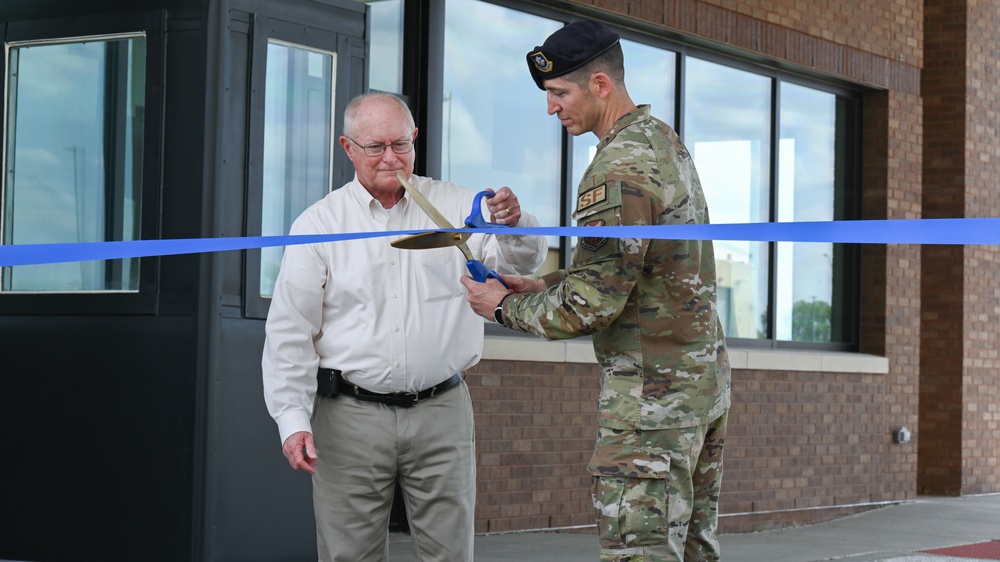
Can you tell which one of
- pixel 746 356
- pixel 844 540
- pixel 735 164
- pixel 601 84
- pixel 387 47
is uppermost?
pixel 387 47

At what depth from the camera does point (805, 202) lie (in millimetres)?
11711

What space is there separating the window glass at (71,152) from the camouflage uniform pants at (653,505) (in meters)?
3.51

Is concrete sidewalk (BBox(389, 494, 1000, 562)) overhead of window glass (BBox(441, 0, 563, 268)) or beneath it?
beneath

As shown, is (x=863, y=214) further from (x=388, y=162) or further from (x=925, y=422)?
(x=388, y=162)

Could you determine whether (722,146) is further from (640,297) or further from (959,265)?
(640,297)

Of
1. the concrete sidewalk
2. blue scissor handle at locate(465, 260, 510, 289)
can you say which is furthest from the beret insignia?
the concrete sidewalk

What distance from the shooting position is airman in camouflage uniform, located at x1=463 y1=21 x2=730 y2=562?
3.19m

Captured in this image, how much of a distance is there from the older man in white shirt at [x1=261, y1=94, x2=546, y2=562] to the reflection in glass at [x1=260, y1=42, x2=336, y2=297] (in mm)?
2298

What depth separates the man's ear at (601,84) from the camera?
334 cm

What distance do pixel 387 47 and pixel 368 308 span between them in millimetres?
4751

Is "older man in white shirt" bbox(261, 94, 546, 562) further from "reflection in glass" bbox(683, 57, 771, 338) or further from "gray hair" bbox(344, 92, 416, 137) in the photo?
"reflection in glass" bbox(683, 57, 771, 338)

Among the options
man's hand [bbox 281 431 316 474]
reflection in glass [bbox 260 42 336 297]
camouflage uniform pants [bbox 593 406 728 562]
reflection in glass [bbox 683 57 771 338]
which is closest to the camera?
camouflage uniform pants [bbox 593 406 728 562]

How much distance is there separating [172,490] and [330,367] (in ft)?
7.40

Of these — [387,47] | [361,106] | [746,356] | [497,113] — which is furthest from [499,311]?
[746,356]
